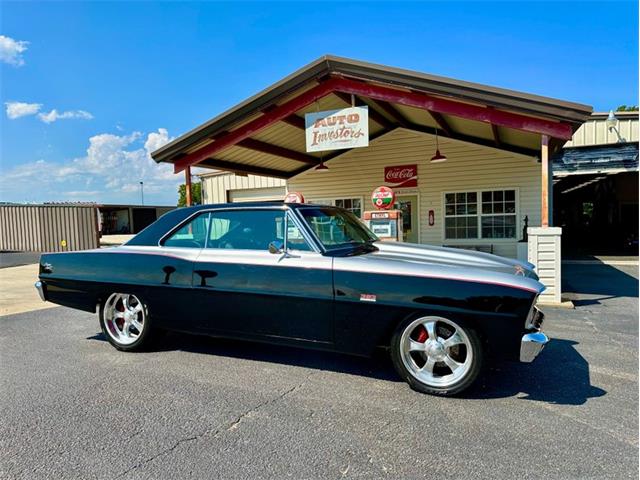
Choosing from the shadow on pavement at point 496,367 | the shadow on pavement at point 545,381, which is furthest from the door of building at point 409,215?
the shadow on pavement at point 545,381

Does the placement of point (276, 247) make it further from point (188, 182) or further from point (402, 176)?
point (402, 176)

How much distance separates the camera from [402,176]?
13.1 m

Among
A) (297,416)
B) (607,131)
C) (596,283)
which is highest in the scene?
(607,131)

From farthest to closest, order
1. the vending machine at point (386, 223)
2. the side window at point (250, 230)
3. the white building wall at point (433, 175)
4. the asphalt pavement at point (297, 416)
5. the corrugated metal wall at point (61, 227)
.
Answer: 1. the corrugated metal wall at point (61, 227)
2. the white building wall at point (433, 175)
3. the vending machine at point (386, 223)
4. the side window at point (250, 230)
5. the asphalt pavement at point (297, 416)

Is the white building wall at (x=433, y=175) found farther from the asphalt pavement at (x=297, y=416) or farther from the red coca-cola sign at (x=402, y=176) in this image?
the asphalt pavement at (x=297, y=416)

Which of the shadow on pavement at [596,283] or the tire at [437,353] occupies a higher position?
the tire at [437,353]

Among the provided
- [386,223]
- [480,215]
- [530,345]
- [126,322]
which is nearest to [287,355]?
[126,322]

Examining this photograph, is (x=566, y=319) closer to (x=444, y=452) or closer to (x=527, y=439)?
(x=527, y=439)

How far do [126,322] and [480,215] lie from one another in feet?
33.9

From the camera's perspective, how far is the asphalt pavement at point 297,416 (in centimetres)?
245

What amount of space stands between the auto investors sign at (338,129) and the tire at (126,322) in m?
5.17

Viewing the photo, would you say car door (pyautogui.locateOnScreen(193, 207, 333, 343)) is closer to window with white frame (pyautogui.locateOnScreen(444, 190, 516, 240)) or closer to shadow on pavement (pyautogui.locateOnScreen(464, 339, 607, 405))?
shadow on pavement (pyautogui.locateOnScreen(464, 339, 607, 405))

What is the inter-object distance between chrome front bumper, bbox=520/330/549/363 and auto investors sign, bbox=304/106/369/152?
564cm

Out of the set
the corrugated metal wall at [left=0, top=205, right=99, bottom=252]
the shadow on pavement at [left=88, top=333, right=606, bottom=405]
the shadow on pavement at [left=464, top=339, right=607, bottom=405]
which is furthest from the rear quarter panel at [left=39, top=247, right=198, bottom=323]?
the corrugated metal wall at [left=0, top=205, right=99, bottom=252]
